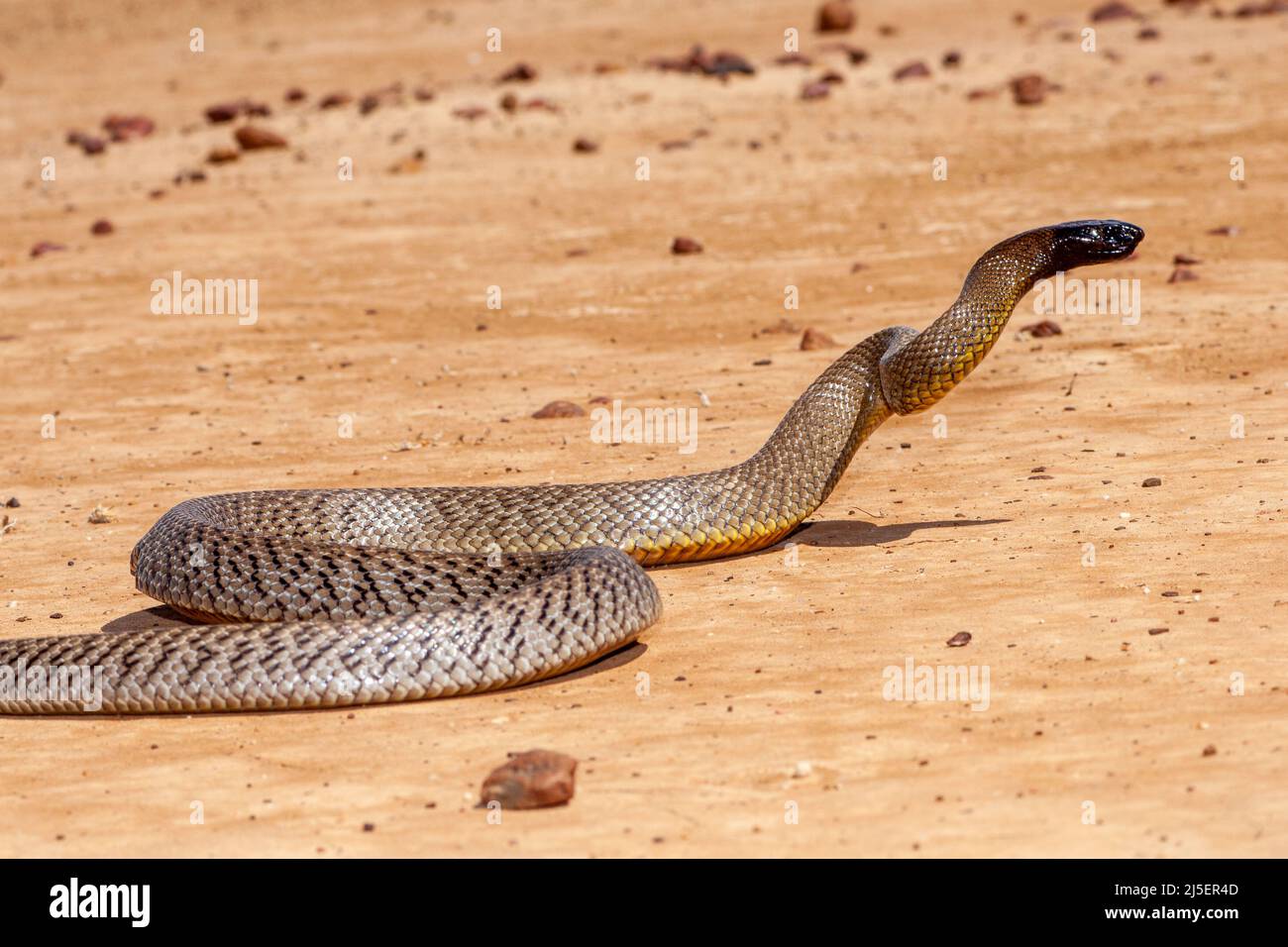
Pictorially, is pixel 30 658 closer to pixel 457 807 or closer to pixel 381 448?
pixel 457 807

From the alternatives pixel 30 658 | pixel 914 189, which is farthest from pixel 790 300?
pixel 30 658

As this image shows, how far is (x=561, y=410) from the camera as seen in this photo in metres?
12.5

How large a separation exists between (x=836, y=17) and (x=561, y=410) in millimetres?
18489

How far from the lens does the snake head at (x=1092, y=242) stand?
31.1ft

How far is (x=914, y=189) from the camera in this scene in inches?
755

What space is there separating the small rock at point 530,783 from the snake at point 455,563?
115 centimetres

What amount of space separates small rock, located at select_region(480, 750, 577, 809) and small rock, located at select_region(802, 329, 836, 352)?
7.86 meters

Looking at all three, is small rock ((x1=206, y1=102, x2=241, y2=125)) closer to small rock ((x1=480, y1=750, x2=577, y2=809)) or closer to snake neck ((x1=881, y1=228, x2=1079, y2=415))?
snake neck ((x1=881, y1=228, x2=1079, y2=415))

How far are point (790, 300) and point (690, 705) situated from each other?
8.87m

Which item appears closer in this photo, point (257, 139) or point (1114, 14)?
point (257, 139)

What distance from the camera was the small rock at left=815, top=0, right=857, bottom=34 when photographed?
2923 cm

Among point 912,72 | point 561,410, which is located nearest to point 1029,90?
point 912,72
